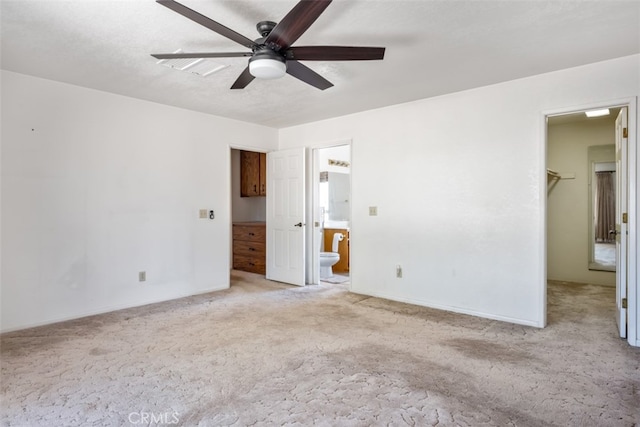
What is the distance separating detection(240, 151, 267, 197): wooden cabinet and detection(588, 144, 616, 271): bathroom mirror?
5.26 meters

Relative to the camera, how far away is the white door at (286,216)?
5.15m

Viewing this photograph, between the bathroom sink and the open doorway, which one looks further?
the bathroom sink

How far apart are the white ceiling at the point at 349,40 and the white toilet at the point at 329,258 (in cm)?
274

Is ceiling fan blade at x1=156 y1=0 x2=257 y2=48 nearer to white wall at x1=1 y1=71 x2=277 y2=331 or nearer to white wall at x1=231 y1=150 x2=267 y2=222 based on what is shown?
white wall at x1=1 y1=71 x2=277 y2=331

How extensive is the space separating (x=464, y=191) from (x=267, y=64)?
2584 mm

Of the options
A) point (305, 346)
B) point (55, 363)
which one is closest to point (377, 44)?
point (305, 346)

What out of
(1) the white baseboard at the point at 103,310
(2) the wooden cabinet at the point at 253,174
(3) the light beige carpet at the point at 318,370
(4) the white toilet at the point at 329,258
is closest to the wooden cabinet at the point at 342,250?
(4) the white toilet at the point at 329,258

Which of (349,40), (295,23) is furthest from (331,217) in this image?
(295,23)

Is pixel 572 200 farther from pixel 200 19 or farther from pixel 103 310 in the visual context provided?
pixel 103 310

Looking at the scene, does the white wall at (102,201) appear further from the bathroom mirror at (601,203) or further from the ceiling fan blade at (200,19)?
the bathroom mirror at (601,203)

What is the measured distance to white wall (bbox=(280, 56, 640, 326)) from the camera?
3.35 m

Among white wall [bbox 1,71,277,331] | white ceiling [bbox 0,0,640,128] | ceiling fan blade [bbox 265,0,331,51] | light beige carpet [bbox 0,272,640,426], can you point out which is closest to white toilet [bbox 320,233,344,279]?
white wall [bbox 1,71,277,331]

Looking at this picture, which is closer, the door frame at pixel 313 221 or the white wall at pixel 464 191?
the white wall at pixel 464 191

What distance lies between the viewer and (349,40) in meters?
2.63
